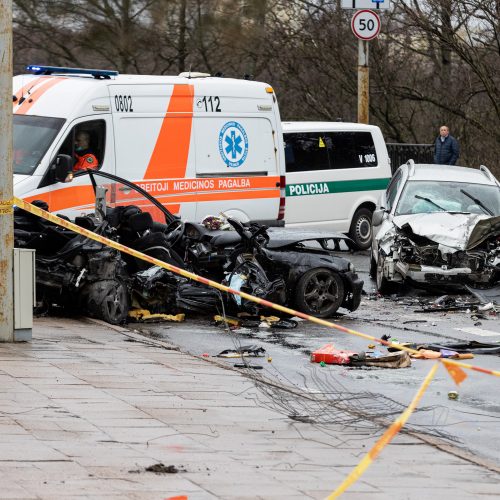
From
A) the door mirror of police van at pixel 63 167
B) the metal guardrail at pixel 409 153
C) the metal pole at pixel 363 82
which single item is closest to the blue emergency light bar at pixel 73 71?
the door mirror of police van at pixel 63 167

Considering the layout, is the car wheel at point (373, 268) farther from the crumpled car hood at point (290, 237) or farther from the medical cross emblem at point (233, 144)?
the crumpled car hood at point (290, 237)

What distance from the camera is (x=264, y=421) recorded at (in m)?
7.98

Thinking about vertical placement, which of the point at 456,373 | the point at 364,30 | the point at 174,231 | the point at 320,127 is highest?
the point at 364,30

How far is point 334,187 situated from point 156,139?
21.5 ft

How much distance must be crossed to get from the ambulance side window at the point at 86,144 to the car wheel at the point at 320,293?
358 cm

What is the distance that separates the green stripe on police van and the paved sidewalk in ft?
39.6

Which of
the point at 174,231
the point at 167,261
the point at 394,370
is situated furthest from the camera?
the point at 174,231

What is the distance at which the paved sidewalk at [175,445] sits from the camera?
20.2ft

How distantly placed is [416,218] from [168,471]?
10078mm

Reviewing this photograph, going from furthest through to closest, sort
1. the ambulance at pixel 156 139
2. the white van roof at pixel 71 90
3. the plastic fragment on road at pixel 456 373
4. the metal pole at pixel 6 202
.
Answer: the white van roof at pixel 71 90, the ambulance at pixel 156 139, the metal pole at pixel 6 202, the plastic fragment on road at pixel 456 373

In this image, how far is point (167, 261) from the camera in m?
13.0

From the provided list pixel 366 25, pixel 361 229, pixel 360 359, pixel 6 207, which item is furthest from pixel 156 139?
pixel 366 25

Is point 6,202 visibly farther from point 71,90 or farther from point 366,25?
point 366,25

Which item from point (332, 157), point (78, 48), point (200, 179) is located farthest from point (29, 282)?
point (78, 48)
